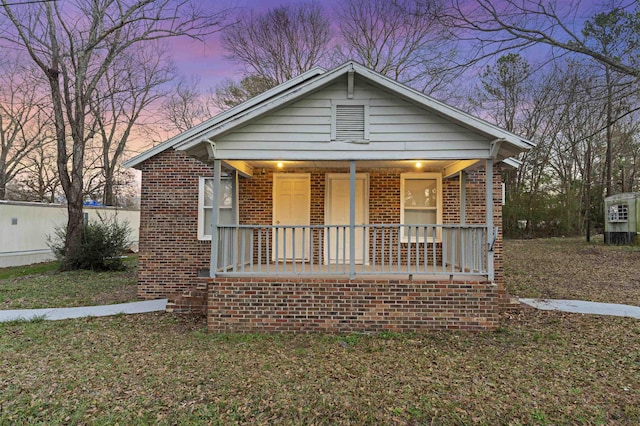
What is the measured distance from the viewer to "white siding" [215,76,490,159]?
257 inches

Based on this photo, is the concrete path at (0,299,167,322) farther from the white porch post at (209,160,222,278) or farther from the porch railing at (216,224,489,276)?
the white porch post at (209,160,222,278)

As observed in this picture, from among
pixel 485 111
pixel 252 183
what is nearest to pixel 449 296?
pixel 252 183

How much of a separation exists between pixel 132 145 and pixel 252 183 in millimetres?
22004

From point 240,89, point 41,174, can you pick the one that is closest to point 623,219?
point 240,89

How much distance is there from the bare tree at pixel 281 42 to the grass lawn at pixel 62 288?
1538cm

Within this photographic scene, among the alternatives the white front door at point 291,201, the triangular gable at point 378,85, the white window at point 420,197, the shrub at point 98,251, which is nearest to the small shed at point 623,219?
the white window at point 420,197

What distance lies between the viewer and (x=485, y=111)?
82.4 feet

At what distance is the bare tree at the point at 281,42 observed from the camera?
23438 millimetres

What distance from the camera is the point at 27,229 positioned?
1606 cm

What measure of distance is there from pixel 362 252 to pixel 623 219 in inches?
705

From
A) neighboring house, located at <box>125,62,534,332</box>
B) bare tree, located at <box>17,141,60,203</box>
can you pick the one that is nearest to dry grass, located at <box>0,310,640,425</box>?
neighboring house, located at <box>125,62,534,332</box>

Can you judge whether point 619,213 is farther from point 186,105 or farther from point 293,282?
point 186,105

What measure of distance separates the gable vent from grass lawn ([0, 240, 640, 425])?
11.3 feet

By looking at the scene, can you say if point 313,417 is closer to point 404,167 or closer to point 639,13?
point 404,167
